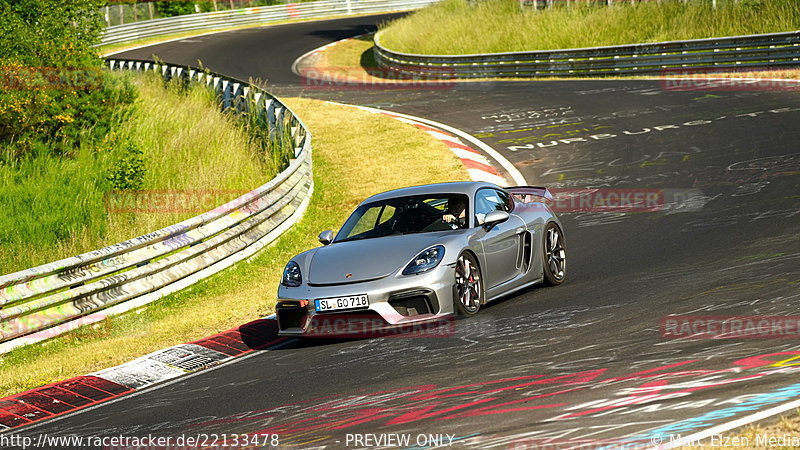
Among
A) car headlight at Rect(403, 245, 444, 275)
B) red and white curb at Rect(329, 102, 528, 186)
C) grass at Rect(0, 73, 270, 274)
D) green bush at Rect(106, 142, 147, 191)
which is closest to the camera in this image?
car headlight at Rect(403, 245, 444, 275)

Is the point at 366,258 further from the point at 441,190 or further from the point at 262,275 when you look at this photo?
the point at 262,275

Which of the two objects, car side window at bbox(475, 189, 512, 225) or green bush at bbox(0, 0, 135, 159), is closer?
car side window at bbox(475, 189, 512, 225)

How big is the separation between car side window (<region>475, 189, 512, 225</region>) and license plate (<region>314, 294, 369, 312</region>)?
172 centimetres

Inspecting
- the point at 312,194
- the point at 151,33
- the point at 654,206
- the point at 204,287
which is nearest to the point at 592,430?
the point at 204,287

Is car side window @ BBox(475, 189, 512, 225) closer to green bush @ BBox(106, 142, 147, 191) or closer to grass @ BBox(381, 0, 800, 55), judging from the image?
green bush @ BBox(106, 142, 147, 191)

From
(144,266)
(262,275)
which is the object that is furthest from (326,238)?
(262,275)

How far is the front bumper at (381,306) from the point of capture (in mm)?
8133

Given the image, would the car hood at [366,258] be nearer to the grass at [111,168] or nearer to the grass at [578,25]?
the grass at [111,168]

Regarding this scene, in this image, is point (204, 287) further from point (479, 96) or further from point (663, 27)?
point (663, 27)

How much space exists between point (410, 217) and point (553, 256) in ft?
6.05

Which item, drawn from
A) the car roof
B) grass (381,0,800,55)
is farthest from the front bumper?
grass (381,0,800,55)

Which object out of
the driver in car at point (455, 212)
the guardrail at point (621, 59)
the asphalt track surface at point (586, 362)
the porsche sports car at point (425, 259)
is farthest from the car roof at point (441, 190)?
the guardrail at point (621, 59)

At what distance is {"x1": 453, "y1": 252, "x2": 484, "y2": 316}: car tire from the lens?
8.49m

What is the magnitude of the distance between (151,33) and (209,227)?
40822 millimetres
